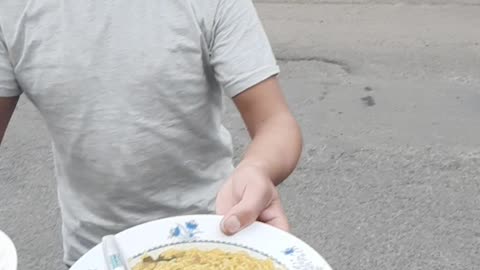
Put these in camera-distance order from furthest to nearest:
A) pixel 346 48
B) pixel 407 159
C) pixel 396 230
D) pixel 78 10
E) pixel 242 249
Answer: pixel 346 48, pixel 407 159, pixel 396 230, pixel 78 10, pixel 242 249

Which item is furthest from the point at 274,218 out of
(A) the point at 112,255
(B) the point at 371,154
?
(B) the point at 371,154

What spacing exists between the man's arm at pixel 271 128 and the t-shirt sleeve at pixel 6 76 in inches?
14.6

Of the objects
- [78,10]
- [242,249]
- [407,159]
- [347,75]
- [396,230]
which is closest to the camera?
[242,249]

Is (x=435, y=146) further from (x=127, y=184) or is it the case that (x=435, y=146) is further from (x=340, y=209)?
(x=127, y=184)

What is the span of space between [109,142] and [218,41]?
25cm

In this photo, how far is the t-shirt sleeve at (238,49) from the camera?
1.32m

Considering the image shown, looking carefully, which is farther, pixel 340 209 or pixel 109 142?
pixel 340 209

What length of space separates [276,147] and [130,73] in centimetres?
26

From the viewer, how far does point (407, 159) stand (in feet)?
12.3

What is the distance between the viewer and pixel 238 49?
1.32 meters

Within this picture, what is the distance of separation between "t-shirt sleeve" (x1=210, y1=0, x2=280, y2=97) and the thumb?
21 cm

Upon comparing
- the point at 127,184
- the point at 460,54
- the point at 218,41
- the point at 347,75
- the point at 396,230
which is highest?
the point at 218,41

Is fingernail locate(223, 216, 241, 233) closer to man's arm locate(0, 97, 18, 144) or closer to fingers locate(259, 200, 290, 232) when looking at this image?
fingers locate(259, 200, 290, 232)

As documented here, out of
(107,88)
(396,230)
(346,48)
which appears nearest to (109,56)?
(107,88)
